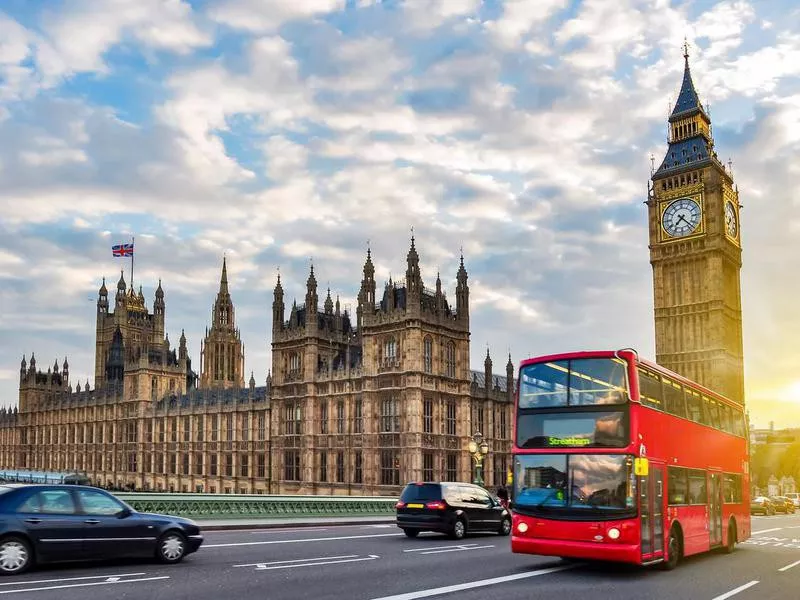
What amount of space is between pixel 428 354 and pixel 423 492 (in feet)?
111

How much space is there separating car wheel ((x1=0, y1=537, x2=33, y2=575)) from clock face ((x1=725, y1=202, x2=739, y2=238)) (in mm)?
93901

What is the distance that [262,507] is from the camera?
1265 inches

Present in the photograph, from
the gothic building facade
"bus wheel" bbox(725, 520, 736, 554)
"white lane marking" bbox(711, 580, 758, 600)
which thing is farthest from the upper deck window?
the gothic building facade

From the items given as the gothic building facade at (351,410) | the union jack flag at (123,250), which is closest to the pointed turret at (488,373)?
the gothic building facade at (351,410)

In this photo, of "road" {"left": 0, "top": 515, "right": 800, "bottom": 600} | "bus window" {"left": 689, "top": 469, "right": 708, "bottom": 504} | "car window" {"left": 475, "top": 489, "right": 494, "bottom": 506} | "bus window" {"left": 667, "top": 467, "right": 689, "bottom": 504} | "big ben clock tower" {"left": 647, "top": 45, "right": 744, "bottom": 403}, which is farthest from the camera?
"big ben clock tower" {"left": 647, "top": 45, "right": 744, "bottom": 403}

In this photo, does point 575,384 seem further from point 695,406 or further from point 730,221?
point 730,221

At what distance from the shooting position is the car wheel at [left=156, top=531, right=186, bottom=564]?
16.5 metres

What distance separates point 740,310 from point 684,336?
11.6 m

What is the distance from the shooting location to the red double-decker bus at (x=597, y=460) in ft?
52.3

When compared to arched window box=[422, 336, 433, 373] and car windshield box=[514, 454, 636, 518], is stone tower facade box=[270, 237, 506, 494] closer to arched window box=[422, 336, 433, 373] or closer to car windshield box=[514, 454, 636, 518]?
arched window box=[422, 336, 433, 373]

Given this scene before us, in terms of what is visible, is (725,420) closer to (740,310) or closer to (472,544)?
(472,544)

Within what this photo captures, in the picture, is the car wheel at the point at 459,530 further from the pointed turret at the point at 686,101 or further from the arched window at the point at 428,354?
the pointed turret at the point at 686,101

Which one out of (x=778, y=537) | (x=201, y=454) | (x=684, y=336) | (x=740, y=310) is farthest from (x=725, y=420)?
(x=740, y=310)

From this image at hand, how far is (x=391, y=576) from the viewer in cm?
1572
